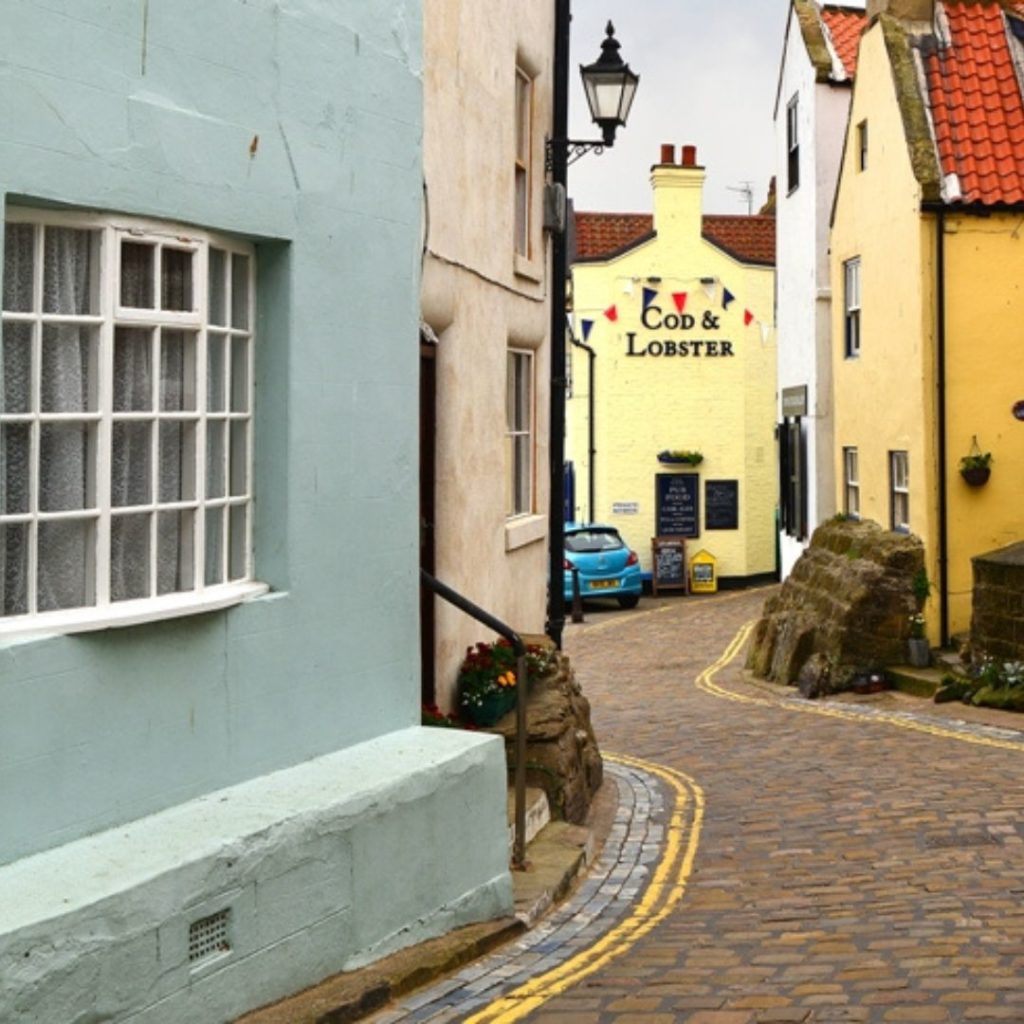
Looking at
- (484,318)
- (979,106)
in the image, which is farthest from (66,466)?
(979,106)

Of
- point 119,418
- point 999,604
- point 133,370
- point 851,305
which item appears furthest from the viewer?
point 851,305

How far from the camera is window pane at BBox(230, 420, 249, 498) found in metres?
7.00

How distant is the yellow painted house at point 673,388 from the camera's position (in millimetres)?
36094

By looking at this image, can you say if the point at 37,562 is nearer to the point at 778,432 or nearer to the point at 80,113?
the point at 80,113

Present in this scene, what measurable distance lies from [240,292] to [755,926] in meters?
4.06

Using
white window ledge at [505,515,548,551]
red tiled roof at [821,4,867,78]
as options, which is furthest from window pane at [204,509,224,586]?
red tiled roof at [821,4,867,78]

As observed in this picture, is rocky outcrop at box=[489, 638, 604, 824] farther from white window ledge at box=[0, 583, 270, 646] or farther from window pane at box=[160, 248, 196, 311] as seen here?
window pane at box=[160, 248, 196, 311]

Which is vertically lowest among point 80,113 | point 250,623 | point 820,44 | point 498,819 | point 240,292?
point 498,819

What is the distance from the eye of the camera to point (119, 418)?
20.1ft

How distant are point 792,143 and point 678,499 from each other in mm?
11130

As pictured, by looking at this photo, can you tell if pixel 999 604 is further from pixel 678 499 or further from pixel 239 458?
pixel 678 499

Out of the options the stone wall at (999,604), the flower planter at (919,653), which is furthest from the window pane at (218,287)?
the flower planter at (919,653)

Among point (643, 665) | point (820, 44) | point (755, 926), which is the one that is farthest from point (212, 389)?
point (820, 44)

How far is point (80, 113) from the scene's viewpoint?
19.0 feet
